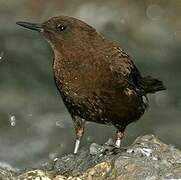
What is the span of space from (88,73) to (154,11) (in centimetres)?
588

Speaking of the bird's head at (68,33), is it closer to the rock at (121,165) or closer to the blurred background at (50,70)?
the rock at (121,165)

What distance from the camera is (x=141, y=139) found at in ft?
18.9

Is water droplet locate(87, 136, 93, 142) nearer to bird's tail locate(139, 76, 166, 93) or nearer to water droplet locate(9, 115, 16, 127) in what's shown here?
water droplet locate(9, 115, 16, 127)

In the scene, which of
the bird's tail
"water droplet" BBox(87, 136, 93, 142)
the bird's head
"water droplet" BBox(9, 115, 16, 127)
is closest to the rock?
the bird's head

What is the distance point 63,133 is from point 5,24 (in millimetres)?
2227

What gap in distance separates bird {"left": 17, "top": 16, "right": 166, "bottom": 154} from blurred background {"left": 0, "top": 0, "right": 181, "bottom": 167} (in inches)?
131

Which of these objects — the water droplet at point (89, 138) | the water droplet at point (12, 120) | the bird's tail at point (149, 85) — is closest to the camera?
the bird's tail at point (149, 85)

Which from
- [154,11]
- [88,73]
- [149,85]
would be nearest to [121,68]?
[88,73]

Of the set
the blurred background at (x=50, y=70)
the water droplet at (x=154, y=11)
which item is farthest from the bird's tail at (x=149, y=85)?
the water droplet at (x=154, y=11)

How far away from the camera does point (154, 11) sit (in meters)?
11.7

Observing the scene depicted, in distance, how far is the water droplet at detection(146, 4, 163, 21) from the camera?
1162 cm

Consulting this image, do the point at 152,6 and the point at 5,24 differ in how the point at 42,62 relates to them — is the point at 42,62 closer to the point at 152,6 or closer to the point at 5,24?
the point at 5,24

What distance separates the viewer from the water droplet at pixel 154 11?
11625 millimetres

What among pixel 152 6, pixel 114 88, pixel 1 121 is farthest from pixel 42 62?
pixel 114 88
